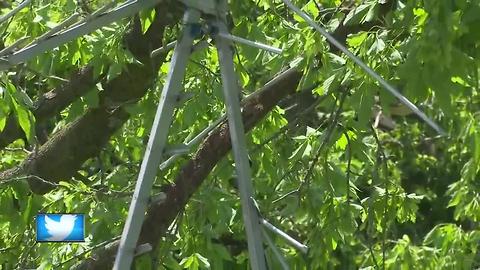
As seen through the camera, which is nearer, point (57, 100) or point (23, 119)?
point (23, 119)

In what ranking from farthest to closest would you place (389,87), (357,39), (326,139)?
1. (326,139)
2. (357,39)
3. (389,87)

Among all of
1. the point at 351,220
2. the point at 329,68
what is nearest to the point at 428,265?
the point at 351,220

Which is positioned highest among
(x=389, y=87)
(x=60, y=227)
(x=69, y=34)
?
(x=69, y=34)

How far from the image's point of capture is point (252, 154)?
498 cm

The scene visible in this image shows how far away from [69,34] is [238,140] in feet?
1.77

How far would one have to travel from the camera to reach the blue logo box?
158 inches

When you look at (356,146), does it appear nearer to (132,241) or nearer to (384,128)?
(132,241)

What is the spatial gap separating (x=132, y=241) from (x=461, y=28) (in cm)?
102

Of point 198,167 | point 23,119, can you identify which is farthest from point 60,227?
point 198,167

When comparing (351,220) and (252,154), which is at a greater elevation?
(252,154)

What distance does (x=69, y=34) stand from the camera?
2893 millimetres

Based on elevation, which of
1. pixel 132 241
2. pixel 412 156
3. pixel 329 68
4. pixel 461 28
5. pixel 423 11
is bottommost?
pixel 132 241

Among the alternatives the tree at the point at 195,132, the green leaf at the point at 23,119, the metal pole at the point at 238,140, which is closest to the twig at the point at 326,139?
the tree at the point at 195,132

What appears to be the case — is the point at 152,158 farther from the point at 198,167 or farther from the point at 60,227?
the point at 198,167
